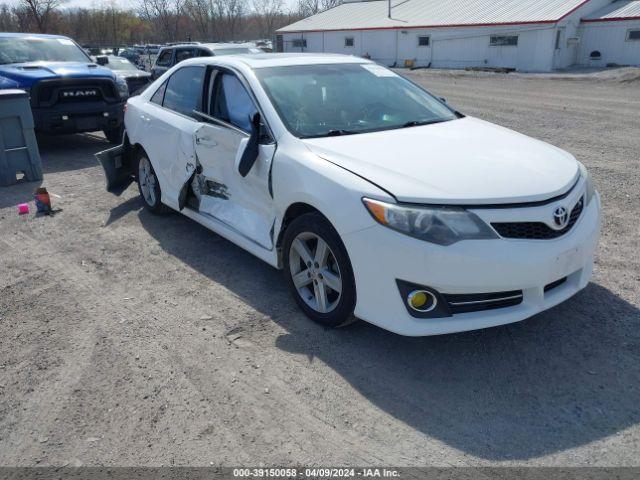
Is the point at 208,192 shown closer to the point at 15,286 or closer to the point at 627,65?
the point at 15,286

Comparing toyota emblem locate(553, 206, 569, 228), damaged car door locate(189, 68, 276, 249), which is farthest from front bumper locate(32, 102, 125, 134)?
toyota emblem locate(553, 206, 569, 228)

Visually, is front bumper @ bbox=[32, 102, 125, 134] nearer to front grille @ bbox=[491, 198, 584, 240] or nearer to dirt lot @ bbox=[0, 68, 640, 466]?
dirt lot @ bbox=[0, 68, 640, 466]

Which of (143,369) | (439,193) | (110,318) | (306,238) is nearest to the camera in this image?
(439,193)

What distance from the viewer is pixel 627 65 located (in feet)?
90.1

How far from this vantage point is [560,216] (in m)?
3.17

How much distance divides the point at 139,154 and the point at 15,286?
2.15 m

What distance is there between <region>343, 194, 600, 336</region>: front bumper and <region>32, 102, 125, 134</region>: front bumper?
25.4 feet

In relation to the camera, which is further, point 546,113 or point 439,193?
point 546,113

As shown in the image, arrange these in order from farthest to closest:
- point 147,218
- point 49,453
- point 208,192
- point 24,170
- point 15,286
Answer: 1. point 24,170
2. point 147,218
3. point 208,192
4. point 15,286
5. point 49,453

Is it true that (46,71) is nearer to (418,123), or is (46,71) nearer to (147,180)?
(147,180)

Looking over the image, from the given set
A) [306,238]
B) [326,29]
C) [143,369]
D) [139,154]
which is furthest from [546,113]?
[326,29]

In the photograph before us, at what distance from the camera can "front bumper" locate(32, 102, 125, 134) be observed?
29.9 ft

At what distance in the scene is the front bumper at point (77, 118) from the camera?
9117 millimetres

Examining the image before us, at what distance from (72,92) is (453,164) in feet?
26.7
